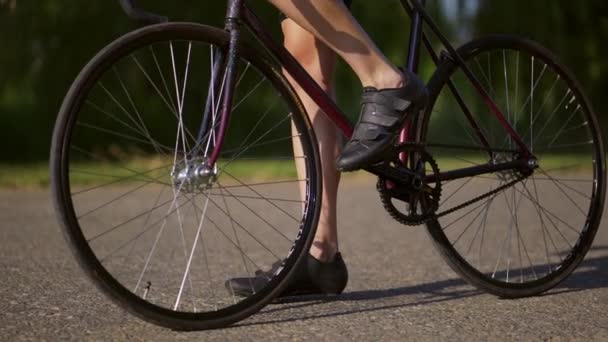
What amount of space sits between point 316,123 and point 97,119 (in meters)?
9.69

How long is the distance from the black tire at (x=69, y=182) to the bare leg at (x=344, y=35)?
0.53 ft

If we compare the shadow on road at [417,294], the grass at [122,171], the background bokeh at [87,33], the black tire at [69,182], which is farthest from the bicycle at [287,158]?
the background bokeh at [87,33]

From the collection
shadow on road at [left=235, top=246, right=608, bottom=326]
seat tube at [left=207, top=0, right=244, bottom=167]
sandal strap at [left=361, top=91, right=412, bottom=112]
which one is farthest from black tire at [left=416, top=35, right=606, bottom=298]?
seat tube at [left=207, top=0, right=244, bottom=167]

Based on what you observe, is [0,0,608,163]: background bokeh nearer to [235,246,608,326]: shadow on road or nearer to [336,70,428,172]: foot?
[235,246,608,326]: shadow on road

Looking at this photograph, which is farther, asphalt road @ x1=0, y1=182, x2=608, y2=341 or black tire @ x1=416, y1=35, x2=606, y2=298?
black tire @ x1=416, y1=35, x2=606, y2=298

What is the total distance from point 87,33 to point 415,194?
33.0 feet

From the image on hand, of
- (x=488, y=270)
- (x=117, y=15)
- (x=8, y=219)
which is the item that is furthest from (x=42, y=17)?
(x=488, y=270)

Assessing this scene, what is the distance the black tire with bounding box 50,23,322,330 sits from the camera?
2553 millimetres

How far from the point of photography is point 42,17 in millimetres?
12305

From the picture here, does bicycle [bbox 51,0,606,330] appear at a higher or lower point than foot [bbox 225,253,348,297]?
higher

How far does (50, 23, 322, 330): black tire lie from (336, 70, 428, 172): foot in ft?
0.35

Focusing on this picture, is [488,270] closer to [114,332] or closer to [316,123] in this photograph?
[316,123]

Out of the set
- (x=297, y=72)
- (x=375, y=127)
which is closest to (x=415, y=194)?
(x=375, y=127)

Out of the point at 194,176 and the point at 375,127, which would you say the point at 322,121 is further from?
the point at 194,176
